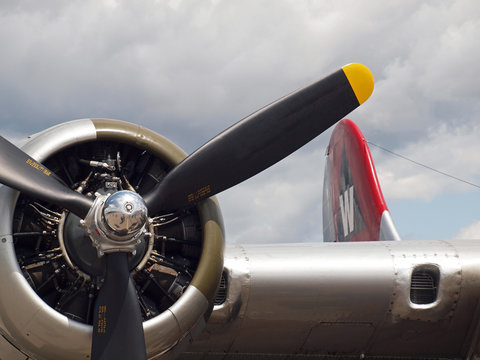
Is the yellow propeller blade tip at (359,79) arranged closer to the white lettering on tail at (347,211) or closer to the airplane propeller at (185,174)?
the airplane propeller at (185,174)

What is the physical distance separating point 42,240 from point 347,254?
3629mm

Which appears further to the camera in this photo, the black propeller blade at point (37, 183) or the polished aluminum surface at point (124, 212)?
the black propeller blade at point (37, 183)

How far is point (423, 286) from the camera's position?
8.85 meters

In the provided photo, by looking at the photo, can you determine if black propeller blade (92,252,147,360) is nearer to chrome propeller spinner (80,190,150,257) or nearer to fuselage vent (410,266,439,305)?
chrome propeller spinner (80,190,150,257)

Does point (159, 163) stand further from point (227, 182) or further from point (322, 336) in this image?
point (322, 336)

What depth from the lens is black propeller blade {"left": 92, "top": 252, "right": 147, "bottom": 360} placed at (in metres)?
6.54

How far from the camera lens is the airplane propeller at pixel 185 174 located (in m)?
6.54

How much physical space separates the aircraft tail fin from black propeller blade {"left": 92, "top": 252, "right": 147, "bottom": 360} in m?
6.56

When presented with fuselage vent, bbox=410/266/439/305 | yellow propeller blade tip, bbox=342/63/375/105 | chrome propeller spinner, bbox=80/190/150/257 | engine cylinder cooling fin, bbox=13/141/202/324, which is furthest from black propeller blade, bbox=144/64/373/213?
fuselage vent, bbox=410/266/439/305

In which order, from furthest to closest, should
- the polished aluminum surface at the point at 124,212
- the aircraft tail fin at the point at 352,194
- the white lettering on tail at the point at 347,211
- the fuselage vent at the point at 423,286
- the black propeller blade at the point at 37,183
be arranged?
1. the white lettering on tail at the point at 347,211
2. the aircraft tail fin at the point at 352,194
3. the fuselage vent at the point at 423,286
4. the black propeller blade at the point at 37,183
5. the polished aluminum surface at the point at 124,212

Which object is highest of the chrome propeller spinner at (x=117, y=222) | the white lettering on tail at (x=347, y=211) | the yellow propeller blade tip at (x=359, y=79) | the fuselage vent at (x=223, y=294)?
the white lettering on tail at (x=347, y=211)

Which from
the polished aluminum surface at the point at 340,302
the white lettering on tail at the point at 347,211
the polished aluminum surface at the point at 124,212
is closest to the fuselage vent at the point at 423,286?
the polished aluminum surface at the point at 340,302

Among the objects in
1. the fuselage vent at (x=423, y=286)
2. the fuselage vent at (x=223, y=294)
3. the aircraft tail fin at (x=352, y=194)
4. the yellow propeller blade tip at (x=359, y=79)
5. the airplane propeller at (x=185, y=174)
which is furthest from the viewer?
the aircraft tail fin at (x=352, y=194)

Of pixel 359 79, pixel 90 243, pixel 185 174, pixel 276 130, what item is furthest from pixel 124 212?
pixel 359 79
